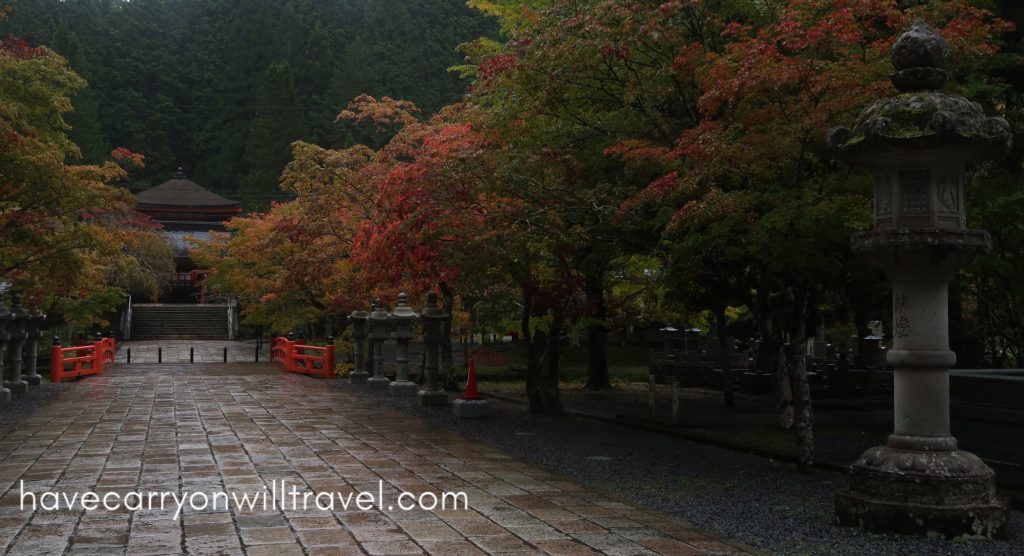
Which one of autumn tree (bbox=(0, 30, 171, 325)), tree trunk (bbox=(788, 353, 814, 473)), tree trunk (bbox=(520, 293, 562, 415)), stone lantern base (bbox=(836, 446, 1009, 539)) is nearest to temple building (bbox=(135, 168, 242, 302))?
autumn tree (bbox=(0, 30, 171, 325))

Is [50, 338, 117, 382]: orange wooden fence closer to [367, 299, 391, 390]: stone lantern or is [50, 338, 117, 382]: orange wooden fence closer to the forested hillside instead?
[367, 299, 391, 390]: stone lantern

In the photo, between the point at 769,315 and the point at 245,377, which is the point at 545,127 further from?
the point at 245,377

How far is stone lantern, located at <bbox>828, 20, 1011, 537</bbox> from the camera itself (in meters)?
6.88

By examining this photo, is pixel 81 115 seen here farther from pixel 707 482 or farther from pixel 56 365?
pixel 707 482

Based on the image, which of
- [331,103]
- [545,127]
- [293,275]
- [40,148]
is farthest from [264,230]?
[331,103]

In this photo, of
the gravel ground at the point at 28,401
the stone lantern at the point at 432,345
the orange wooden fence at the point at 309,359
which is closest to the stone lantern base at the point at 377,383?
the orange wooden fence at the point at 309,359

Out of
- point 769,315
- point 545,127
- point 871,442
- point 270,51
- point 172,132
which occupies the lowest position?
point 871,442

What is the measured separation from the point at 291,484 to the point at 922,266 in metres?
5.75

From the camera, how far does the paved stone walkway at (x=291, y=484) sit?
6.47m

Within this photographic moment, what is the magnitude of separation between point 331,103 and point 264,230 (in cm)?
3555

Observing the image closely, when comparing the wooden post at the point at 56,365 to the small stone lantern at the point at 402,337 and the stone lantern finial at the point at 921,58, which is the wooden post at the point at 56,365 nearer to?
the small stone lantern at the point at 402,337

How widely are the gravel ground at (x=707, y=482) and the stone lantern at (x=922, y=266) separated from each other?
0.24 meters

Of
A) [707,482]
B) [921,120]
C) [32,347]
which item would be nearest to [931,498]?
[921,120]

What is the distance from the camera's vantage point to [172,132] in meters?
66.6
